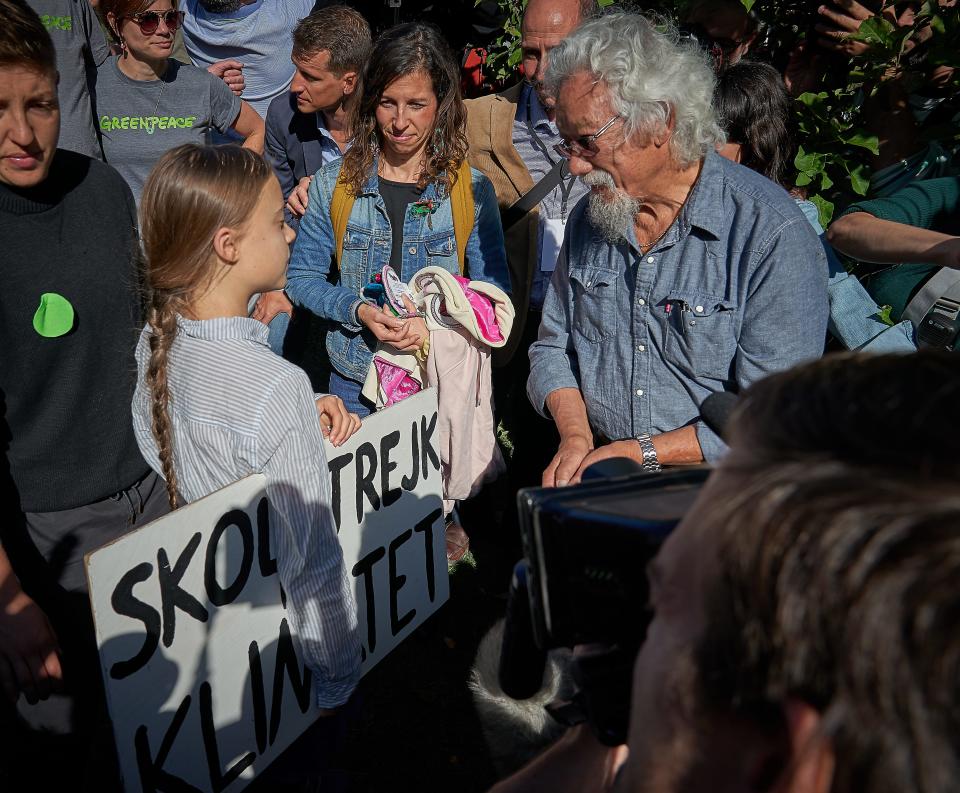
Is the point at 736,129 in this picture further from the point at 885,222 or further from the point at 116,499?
Result: the point at 116,499

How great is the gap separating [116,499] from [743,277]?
1.82 meters

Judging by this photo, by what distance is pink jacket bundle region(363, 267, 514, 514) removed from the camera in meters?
2.96

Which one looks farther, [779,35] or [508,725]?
[779,35]

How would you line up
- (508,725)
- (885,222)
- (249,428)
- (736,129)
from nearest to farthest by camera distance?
→ (508,725) → (249,428) → (885,222) → (736,129)

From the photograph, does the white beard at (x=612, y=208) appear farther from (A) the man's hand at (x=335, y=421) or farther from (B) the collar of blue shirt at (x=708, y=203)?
(A) the man's hand at (x=335, y=421)

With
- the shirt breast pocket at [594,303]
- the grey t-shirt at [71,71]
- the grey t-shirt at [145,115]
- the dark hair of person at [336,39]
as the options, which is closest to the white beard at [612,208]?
the shirt breast pocket at [594,303]

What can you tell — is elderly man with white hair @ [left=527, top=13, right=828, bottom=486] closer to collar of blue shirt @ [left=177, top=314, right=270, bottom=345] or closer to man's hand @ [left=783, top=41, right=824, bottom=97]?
collar of blue shirt @ [left=177, top=314, right=270, bottom=345]

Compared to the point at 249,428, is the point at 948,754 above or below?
above

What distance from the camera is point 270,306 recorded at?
3723mm

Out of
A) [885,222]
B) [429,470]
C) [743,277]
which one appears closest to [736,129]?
[885,222]

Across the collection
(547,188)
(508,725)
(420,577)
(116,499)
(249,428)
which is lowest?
(420,577)

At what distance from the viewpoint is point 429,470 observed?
→ 2775mm

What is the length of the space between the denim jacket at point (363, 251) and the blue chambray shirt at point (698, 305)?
2.60 ft

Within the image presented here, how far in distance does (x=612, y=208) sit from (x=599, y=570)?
161 centimetres
